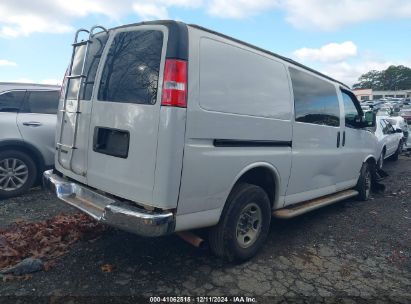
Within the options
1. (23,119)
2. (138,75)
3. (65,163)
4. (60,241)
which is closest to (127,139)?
(138,75)

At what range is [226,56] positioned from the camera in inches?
127

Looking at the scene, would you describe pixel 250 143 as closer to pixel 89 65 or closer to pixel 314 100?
pixel 314 100

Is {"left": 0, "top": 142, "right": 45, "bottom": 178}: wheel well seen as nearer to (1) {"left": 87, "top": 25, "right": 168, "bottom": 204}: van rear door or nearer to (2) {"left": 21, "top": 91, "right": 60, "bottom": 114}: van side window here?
(2) {"left": 21, "top": 91, "right": 60, "bottom": 114}: van side window

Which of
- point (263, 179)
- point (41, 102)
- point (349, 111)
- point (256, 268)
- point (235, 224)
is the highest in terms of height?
point (349, 111)

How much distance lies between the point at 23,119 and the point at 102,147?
3244 mm

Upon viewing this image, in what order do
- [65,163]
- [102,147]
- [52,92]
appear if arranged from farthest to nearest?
[52,92] → [65,163] → [102,147]

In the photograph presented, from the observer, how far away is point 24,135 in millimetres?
5613

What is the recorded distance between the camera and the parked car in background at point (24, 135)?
5.46 m

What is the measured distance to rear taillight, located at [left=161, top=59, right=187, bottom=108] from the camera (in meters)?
2.74

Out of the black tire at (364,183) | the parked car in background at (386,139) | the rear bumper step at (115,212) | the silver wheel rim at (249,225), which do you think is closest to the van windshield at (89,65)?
the rear bumper step at (115,212)

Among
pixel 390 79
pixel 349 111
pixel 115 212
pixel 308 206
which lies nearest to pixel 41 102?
pixel 115 212

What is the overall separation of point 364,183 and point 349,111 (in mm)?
1592

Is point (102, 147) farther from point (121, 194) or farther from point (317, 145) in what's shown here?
point (317, 145)

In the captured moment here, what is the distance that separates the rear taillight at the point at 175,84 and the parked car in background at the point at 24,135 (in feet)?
12.8
